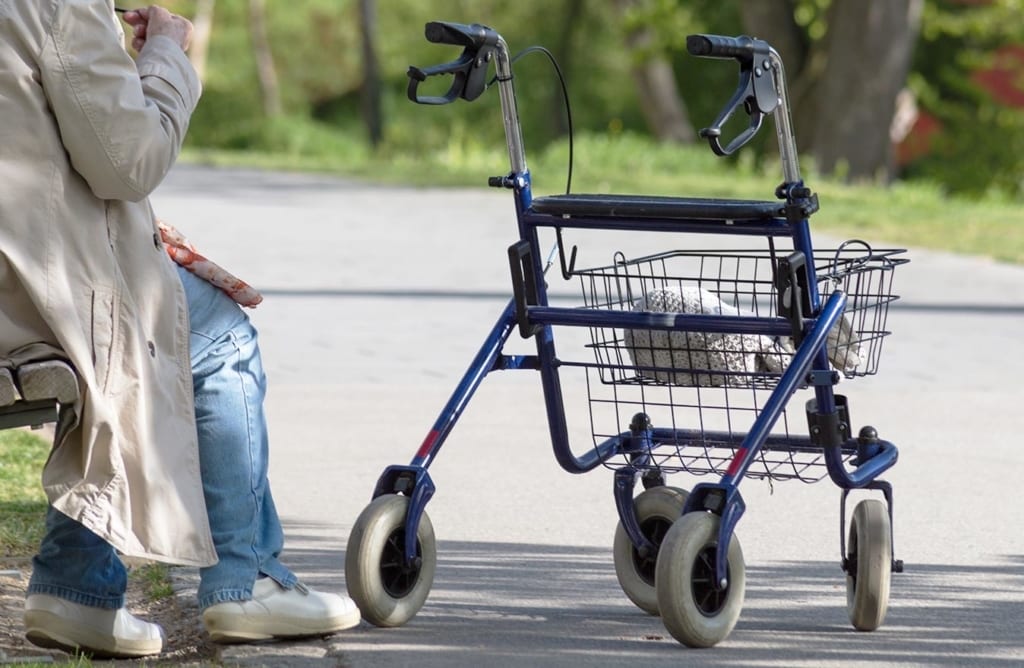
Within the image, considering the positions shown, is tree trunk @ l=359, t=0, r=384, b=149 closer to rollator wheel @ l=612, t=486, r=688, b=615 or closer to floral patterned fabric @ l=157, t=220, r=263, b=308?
rollator wheel @ l=612, t=486, r=688, b=615

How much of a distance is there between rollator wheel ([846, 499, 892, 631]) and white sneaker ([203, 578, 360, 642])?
111 centimetres

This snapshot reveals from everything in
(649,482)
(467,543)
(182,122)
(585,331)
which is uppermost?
Result: (182,122)

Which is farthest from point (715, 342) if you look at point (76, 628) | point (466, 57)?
point (76, 628)

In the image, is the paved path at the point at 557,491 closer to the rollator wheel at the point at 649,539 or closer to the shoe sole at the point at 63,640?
the rollator wheel at the point at 649,539

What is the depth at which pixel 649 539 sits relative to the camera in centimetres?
436

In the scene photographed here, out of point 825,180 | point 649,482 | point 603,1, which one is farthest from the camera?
point 603,1

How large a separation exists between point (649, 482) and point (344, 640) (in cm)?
91

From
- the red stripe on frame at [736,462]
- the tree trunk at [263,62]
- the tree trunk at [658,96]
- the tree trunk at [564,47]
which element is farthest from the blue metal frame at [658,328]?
the tree trunk at [263,62]

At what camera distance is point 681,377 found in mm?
4117

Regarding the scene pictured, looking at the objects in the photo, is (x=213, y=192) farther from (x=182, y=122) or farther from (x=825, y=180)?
(x=182, y=122)

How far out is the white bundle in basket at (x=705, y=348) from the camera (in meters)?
4.05

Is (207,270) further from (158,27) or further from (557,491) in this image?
(557,491)

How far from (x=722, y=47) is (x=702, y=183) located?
16018 millimetres

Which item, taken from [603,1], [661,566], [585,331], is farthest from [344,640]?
[603,1]
